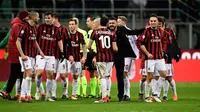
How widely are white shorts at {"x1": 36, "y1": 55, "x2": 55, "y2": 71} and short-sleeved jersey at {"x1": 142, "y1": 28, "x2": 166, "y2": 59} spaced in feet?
8.79

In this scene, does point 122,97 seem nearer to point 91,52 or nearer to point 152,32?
point 152,32

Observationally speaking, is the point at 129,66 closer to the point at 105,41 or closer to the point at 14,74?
the point at 105,41

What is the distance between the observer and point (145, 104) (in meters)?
19.8

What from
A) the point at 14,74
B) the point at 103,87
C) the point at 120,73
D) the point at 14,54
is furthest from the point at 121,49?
the point at 14,74

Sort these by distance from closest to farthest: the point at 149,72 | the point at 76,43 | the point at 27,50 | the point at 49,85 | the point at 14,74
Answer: the point at 27,50, the point at 149,72, the point at 49,85, the point at 14,74, the point at 76,43

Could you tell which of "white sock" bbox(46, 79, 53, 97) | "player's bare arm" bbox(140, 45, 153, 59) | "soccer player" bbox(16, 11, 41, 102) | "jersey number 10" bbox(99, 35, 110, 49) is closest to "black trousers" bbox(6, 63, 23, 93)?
"white sock" bbox(46, 79, 53, 97)

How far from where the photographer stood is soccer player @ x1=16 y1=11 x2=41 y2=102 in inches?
804

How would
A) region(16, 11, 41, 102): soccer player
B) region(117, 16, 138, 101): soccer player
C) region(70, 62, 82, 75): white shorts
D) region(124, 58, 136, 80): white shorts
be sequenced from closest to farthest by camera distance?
region(16, 11, 41, 102): soccer player, region(117, 16, 138, 101): soccer player, region(124, 58, 136, 80): white shorts, region(70, 62, 82, 75): white shorts

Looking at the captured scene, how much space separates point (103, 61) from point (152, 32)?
1.65m

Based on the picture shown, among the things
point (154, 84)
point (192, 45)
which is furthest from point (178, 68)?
point (154, 84)

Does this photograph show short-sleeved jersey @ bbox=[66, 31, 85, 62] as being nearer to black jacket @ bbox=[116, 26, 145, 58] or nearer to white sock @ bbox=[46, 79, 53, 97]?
black jacket @ bbox=[116, 26, 145, 58]

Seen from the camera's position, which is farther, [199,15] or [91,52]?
[199,15]

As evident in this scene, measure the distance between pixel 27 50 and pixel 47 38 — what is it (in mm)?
1053

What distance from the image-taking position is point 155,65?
2120 centimetres
